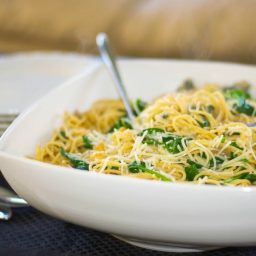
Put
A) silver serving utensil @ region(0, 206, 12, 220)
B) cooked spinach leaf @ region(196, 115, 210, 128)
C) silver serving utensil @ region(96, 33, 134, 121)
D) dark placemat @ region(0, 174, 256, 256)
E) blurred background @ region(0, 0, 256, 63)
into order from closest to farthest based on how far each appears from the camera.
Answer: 1. dark placemat @ region(0, 174, 256, 256)
2. silver serving utensil @ region(0, 206, 12, 220)
3. cooked spinach leaf @ region(196, 115, 210, 128)
4. silver serving utensil @ region(96, 33, 134, 121)
5. blurred background @ region(0, 0, 256, 63)

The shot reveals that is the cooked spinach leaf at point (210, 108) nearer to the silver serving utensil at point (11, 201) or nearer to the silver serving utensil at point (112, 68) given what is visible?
the silver serving utensil at point (112, 68)

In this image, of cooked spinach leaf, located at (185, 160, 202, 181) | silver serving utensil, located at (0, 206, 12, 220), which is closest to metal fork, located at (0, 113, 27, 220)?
silver serving utensil, located at (0, 206, 12, 220)

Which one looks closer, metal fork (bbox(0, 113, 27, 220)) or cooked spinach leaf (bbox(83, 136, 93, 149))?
metal fork (bbox(0, 113, 27, 220))

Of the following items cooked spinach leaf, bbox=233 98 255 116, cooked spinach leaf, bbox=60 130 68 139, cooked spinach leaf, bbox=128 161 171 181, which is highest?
cooked spinach leaf, bbox=233 98 255 116

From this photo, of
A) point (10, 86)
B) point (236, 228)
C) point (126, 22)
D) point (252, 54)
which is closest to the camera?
point (236, 228)

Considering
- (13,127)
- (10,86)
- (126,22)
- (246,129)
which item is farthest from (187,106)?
(126,22)

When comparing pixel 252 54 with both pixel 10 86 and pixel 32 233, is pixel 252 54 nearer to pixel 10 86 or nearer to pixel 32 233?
pixel 10 86

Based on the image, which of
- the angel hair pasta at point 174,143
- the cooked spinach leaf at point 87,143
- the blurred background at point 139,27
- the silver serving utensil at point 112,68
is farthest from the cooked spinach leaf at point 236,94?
the blurred background at point 139,27

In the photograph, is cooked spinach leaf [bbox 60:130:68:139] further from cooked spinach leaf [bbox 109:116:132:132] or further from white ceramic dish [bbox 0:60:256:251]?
white ceramic dish [bbox 0:60:256:251]
